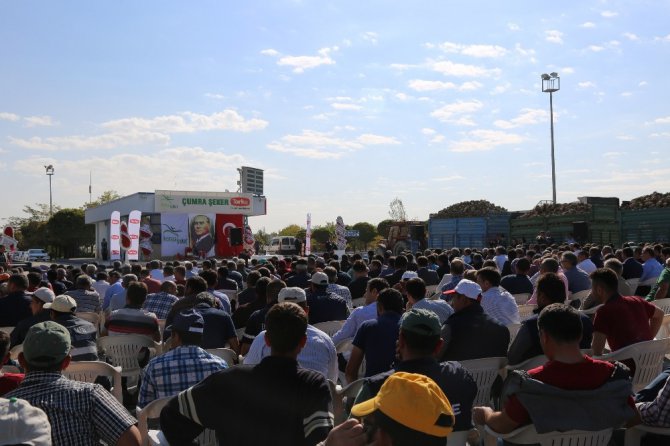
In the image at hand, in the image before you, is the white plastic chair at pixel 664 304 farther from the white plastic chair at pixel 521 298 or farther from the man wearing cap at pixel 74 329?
the man wearing cap at pixel 74 329

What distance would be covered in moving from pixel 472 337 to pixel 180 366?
2.23 metres

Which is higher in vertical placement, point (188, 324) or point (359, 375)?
point (188, 324)

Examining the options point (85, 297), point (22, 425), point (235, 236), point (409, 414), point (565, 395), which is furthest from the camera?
point (235, 236)

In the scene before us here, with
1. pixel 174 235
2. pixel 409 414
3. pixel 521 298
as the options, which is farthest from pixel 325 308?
pixel 174 235

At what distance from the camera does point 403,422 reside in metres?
1.93

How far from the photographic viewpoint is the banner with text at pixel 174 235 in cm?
4912

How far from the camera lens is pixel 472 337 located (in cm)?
500

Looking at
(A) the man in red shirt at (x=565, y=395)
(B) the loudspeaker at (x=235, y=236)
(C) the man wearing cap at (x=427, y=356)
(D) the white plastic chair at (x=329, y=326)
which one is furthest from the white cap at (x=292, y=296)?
(B) the loudspeaker at (x=235, y=236)

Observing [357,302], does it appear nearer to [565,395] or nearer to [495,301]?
[495,301]

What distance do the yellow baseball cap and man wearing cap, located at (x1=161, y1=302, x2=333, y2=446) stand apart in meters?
0.71

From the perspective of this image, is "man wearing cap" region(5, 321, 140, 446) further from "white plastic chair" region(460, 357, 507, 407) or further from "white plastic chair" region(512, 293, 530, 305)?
"white plastic chair" region(512, 293, 530, 305)

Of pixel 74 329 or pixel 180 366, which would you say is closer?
pixel 180 366

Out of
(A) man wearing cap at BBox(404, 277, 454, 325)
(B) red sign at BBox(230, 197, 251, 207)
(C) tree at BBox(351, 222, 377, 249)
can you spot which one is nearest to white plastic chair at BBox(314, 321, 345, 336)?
(A) man wearing cap at BBox(404, 277, 454, 325)

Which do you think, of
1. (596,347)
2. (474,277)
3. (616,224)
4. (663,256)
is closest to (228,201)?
(616,224)
